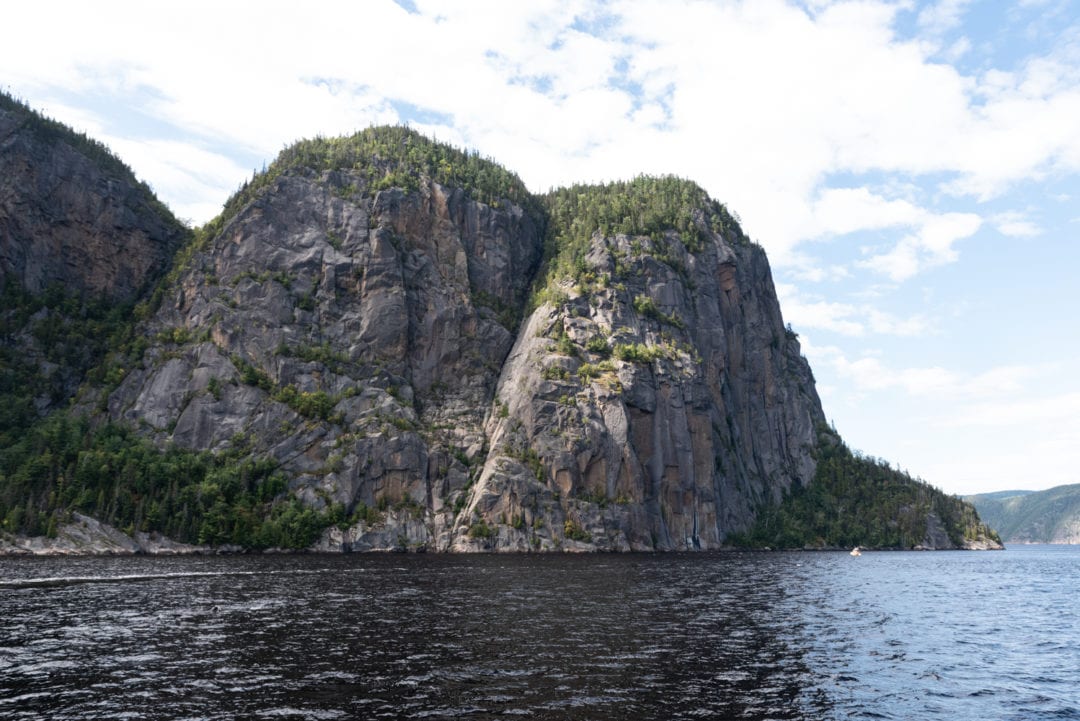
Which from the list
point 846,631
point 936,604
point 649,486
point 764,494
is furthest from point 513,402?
point 846,631

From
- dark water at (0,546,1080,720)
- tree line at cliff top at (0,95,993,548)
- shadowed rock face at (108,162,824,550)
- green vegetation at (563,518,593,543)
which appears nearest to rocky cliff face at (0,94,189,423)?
tree line at cliff top at (0,95,993,548)

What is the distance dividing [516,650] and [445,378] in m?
134

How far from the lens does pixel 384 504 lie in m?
135

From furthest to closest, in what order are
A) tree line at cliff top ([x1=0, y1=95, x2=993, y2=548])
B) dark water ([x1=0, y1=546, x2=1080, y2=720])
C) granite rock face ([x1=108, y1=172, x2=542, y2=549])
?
granite rock face ([x1=108, y1=172, x2=542, y2=549]) → tree line at cliff top ([x1=0, y1=95, x2=993, y2=548]) → dark water ([x1=0, y1=546, x2=1080, y2=720])

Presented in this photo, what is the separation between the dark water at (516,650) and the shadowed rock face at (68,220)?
120 meters

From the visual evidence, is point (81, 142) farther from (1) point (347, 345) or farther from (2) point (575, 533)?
(2) point (575, 533)

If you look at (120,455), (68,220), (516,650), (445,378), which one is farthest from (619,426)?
(68,220)

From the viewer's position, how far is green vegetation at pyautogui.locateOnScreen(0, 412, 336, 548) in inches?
4537

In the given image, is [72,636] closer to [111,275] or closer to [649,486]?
[649,486]

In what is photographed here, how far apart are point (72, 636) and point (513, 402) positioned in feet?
389

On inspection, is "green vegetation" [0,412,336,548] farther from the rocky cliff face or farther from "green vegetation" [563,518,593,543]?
"green vegetation" [563,518,593,543]

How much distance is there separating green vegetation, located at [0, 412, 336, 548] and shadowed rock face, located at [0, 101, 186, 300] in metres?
50.3

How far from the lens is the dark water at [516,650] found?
2914cm

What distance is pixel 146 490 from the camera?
4759 inches
